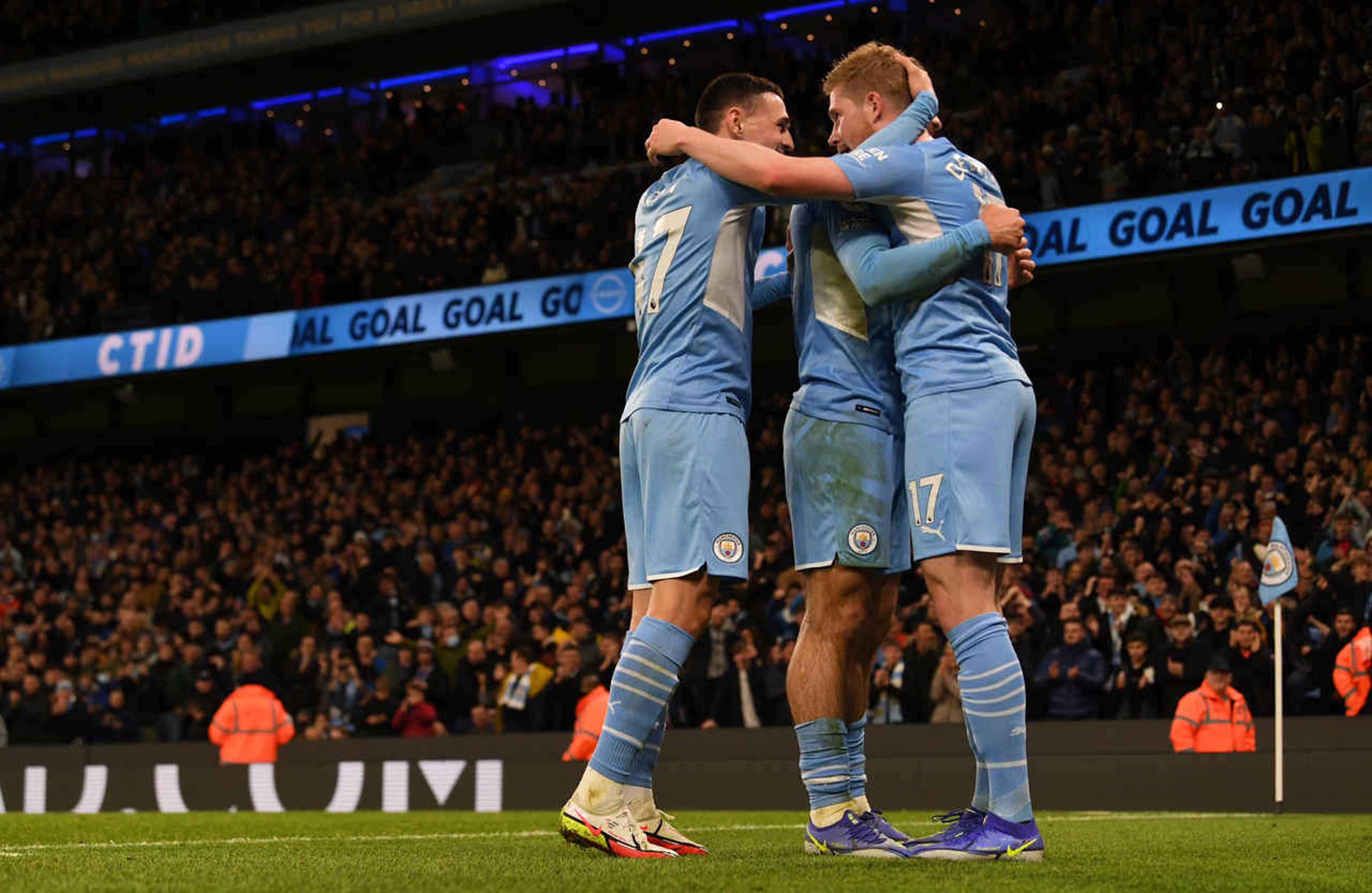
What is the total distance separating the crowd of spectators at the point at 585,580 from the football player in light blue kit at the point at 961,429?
842 centimetres

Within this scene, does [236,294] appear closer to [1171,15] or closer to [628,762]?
[1171,15]

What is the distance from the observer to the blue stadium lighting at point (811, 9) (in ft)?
90.2

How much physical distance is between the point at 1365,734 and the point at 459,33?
22.4 meters

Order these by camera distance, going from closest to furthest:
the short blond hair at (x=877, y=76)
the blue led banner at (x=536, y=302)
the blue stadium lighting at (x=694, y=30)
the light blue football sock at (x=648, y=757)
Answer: the light blue football sock at (x=648, y=757) < the short blond hair at (x=877, y=76) < the blue led banner at (x=536, y=302) < the blue stadium lighting at (x=694, y=30)

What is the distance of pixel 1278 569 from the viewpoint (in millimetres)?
11102

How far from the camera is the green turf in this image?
12.8 ft

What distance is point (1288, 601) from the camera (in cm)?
1300

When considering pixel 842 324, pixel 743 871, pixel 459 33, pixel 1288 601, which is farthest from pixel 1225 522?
pixel 459 33

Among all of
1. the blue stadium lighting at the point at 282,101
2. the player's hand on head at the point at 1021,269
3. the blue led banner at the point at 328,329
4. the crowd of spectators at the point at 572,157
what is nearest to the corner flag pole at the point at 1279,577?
the player's hand on head at the point at 1021,269

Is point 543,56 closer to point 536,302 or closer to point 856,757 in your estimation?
point 536,302

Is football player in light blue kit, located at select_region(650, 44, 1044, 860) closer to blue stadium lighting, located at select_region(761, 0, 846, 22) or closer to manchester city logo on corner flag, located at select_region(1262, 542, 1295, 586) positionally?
manchester city logo on corner flag, located at select_region(1262, 542, 1295, 586)

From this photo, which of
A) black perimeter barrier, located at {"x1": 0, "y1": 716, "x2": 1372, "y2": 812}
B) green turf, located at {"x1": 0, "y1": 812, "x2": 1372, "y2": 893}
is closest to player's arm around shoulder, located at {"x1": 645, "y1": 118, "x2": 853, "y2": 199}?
green turf, located at {"x1": 0, "y1": 812, "x2": 1372, "y2": 893}

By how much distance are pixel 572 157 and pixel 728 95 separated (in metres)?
21.6

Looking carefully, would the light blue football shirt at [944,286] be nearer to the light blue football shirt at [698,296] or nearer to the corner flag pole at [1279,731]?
the light blue football shirt at [698,296]
